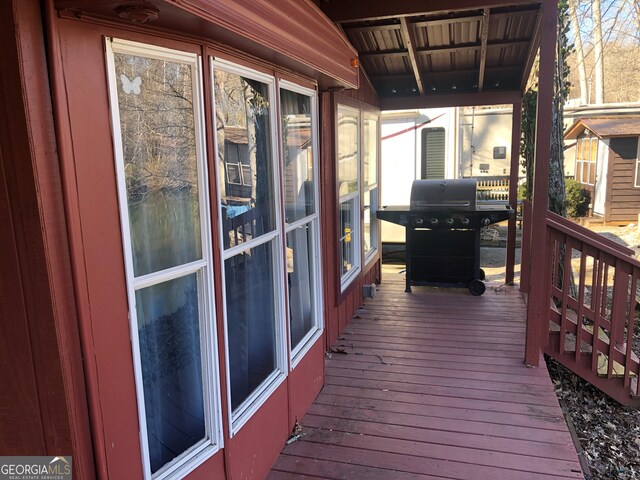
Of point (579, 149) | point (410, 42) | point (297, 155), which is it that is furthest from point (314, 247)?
point (579, 149)

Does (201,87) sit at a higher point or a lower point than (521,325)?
higher

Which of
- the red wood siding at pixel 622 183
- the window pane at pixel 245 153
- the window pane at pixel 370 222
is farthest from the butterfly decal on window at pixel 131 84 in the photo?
the red wood siding at pixel 622 183

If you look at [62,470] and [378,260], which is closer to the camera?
[62,470]

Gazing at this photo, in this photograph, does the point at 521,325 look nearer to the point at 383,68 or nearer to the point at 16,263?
the point at 383,68

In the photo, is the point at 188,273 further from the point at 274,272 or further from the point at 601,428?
the point at 601,428

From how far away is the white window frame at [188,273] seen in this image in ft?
4.50

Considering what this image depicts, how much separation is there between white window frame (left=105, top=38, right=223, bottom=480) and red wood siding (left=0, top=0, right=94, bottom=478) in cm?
19

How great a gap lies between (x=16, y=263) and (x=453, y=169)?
37.3 feet

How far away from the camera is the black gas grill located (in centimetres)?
511

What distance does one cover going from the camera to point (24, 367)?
1.28 m

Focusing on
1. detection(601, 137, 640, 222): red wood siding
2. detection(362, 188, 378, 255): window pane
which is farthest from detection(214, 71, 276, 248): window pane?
detection(601, 137, 640, 222): red wood siding

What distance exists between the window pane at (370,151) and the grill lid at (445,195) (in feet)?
1.71

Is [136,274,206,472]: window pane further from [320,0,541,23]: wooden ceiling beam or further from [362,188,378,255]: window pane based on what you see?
[362,188,378,255]: window pane

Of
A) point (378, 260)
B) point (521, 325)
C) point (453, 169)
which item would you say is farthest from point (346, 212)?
point (453, 169)
